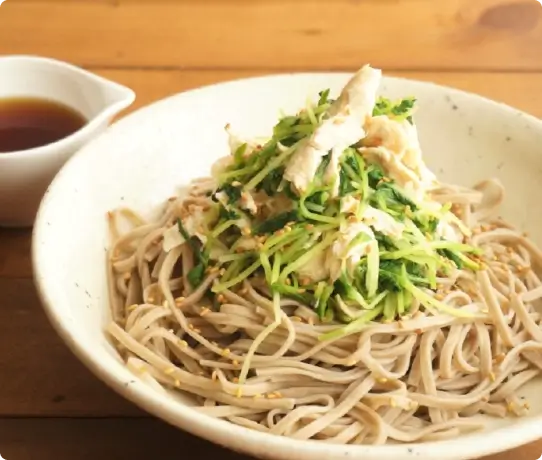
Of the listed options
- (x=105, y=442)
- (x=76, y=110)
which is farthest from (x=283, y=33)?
(x=105, y=442)

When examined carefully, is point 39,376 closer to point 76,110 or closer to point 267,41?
point 76,110

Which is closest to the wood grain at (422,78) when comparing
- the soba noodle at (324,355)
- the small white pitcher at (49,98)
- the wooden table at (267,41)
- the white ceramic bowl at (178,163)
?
the wooden table at (267,41)

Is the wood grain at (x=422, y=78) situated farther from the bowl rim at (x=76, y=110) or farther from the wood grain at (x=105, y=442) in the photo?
the wood grain at (x=105, y=442)

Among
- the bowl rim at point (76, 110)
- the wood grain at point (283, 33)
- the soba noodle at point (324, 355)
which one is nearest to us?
the soba noodle at point (324, 355)

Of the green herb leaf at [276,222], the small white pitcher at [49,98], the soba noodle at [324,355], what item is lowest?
the soba noodle at [324,355]

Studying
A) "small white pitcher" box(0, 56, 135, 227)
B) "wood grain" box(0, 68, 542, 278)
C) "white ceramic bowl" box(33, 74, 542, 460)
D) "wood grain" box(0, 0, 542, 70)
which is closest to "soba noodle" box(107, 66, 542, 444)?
"white ceramic bowl" box(33, 74, 542, 460)

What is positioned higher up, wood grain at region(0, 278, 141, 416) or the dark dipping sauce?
the dark dipping sauce

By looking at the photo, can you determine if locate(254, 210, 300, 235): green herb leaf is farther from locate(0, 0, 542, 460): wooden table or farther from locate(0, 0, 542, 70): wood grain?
locate(0, 0, 542, 70): wood grain
